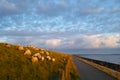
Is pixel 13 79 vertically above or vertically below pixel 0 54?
below

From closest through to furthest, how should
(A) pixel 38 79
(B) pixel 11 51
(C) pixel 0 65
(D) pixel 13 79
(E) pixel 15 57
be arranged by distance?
(D) pixel 13 79 < (A) pixel 38 79 < (C) pixel 0 65 < (E) pixel 15 57 < (B) pixel 11 51

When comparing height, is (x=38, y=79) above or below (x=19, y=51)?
below

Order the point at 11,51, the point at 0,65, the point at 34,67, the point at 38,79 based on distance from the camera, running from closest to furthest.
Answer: the point at 38,79 → the point at 0,65 → the point at 34,67 → the point at 11,51

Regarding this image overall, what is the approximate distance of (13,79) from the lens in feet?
64.8

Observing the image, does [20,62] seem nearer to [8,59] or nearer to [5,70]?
[8,59]

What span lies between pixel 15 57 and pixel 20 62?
1.70 metres

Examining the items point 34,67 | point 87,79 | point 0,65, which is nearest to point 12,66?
point 0,65

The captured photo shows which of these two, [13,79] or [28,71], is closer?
[13,79]

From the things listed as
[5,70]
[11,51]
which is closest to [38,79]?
[5,70]

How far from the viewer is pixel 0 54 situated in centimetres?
2647

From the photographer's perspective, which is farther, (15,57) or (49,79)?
(15,57)

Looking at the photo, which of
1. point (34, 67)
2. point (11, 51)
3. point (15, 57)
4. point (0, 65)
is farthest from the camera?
point (11, 51)

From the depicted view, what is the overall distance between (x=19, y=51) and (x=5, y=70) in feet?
30.4

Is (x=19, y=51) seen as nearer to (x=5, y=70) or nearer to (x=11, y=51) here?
(x=11, y=51)
